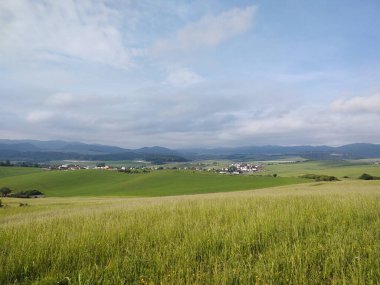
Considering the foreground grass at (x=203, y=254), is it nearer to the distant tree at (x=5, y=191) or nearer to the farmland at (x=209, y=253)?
the farmland at (x=209, y=253)

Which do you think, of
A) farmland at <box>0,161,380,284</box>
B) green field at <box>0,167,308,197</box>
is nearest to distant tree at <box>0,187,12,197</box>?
green field at <box>0,167,308,197</box>

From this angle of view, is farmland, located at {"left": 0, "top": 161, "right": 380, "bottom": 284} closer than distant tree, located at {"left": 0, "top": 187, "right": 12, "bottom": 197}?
Yes

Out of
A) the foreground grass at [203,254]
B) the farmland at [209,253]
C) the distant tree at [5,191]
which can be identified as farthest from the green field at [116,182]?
the foreground grass at [203,254]

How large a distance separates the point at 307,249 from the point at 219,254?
1.48 meters

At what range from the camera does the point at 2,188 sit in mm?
85062

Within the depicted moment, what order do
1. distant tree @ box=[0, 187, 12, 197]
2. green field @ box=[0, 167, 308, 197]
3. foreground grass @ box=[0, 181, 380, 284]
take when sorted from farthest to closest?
green field @ box=[0, 167, 308, 197] < distant tree @ box=[0, 187, 12, 197] < foreground grass @ box=[0, 181, 380, 284]

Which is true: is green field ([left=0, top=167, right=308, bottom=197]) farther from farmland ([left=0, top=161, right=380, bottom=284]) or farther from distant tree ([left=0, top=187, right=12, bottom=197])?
farmland ([left=0, top=161, right=380, bottom=284])

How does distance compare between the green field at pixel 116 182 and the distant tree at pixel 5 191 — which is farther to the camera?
the green field at pixel 116 182

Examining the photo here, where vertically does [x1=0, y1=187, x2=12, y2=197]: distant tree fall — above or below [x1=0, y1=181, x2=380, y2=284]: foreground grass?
below

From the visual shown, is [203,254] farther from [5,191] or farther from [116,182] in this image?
[116,182]

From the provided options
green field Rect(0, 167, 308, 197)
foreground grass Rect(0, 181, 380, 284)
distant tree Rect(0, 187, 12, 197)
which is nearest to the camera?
foreground grass Rect(0, 181, 380, 284)

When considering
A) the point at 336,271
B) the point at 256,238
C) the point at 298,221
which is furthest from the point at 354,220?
the point at 336,271

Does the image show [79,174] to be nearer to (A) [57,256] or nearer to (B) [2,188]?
(B) [2,188]

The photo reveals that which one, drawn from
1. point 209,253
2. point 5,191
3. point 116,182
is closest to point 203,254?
point 209,253
